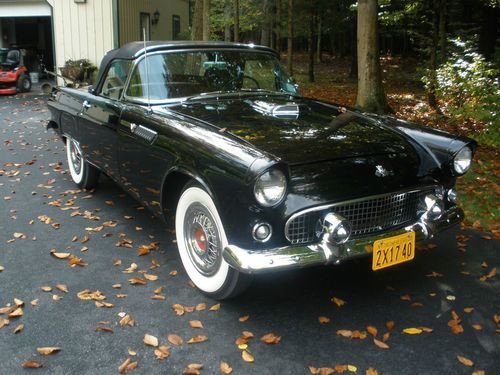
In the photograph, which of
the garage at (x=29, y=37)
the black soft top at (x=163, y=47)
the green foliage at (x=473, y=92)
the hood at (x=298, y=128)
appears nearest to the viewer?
→ the hood at (x=298, y=128)

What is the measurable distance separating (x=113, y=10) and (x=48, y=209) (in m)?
11.4

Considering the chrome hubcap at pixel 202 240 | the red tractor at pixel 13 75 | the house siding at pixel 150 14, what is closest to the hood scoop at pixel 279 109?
the chrome hubcap at pixel 202 240

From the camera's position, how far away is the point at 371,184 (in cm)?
302

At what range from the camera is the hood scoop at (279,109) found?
12.2ft

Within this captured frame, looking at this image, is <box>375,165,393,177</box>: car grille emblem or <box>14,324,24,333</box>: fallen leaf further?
<box>375,165,393,177</box>: car grille emblem

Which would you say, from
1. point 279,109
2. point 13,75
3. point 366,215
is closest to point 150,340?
point 366,215

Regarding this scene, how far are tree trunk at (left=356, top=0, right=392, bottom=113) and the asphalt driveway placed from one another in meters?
4.96

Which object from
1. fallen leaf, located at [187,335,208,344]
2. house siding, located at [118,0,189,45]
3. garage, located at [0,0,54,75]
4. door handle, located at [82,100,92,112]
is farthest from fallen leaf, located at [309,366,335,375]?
garage, located at [0,0,54,75]

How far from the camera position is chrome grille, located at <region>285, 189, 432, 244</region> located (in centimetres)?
283

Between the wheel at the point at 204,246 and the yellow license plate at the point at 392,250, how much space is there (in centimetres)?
78

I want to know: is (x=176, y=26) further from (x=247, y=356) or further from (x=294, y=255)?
(x=247, y=356)

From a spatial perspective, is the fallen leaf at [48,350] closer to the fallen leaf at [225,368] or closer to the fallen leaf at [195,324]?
the fallen leaf at [195,324]

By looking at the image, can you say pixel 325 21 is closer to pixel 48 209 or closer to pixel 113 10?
pixel 113 10

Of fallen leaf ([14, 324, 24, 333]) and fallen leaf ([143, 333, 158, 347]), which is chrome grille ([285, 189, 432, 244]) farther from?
fallen leaf ([14, 324, 24, 333])
